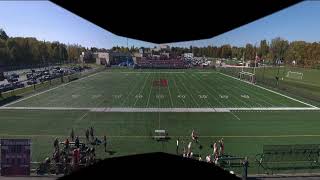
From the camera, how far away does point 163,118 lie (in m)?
29.3

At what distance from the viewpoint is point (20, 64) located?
8906 cm

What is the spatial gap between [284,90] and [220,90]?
20.9ft

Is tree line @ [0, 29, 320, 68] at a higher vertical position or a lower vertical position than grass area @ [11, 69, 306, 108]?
higher

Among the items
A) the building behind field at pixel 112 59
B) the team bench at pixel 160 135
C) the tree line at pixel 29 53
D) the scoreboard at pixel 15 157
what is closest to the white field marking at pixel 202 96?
the team bench at pixel 160 135

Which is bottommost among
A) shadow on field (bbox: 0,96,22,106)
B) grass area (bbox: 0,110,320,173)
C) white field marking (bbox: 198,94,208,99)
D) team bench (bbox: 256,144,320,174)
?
grass area (bbox: 0,110,320,173)

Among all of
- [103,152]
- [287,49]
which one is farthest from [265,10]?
[287,49]

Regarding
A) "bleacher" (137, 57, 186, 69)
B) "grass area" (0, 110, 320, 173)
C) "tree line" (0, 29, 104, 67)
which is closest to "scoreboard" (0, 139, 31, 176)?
"grass area" (0, 110, 320, 173)

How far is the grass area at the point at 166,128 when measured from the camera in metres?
21.6

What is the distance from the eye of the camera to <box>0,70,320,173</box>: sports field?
893 inches

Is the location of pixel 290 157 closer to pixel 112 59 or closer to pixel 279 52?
pixel 112 59

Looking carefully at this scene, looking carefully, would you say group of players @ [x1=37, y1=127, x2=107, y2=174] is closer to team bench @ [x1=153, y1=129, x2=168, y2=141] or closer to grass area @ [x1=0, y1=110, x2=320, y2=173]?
grass area @ [x1=0, y1=110, x2=320, y2=173]

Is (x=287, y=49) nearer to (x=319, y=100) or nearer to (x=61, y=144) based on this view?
(x=319, y=100)

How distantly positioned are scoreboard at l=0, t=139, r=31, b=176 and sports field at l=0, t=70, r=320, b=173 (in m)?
3.19

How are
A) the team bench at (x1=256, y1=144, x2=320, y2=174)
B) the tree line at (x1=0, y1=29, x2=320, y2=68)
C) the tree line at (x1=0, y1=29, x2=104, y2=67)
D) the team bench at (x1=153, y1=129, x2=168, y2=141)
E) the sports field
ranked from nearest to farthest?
the team bench at (x1=256, y1=144, x2=320, y2=174)
the sports field
the team bench at (x1=153, y1=129, x2=168, y2=141)
the tree line at (x1=0, y1=29, x2=104, y2=67)
the tree line at (x1=0, y1=29, x2=320, y2=68)
